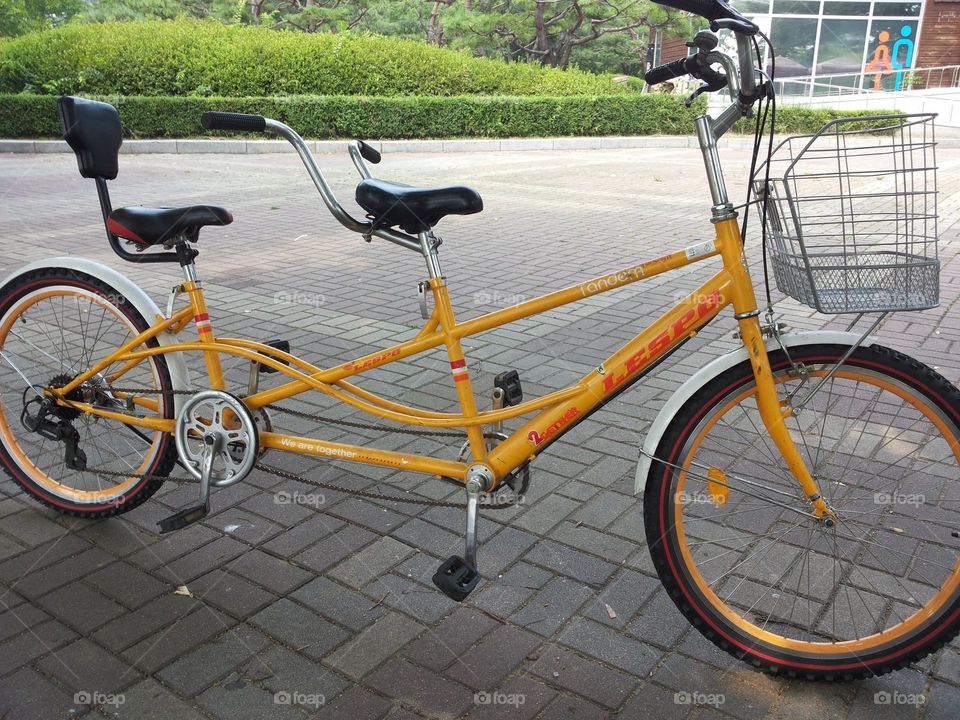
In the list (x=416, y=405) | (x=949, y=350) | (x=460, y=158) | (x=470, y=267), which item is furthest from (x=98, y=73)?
(x=949, y=350)

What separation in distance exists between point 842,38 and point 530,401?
91.9 ft

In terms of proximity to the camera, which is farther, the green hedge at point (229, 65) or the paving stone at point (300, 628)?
the green hedge at point (229, 65)

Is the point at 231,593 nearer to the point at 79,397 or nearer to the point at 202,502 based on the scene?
the point at 202,502

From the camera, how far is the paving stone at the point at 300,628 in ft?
8.57

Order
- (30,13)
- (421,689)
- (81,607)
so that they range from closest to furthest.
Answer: (421,689) → (81,607) → (30,13)

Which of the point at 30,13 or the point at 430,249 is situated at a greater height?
the point at 30,13

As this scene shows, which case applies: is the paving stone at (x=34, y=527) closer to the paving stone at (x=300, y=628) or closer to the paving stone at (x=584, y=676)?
the paving stone at (x=300, y=628)

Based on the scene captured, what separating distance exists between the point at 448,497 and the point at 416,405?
96 centimetres

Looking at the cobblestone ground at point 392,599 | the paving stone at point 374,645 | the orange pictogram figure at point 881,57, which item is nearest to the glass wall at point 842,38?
the orange pictogram figure at point 881,57

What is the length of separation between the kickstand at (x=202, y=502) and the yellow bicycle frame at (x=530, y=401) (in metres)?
0.17

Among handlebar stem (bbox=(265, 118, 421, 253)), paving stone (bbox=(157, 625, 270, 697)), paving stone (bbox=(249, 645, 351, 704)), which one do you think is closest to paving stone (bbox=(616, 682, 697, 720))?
paving stone (bbox=(249, 645, 351, 704))

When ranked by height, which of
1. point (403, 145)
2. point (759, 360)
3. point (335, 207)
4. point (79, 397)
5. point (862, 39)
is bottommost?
point (403, 145)

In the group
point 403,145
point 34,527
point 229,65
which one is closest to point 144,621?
point 34,527

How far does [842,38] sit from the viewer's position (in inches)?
1040
